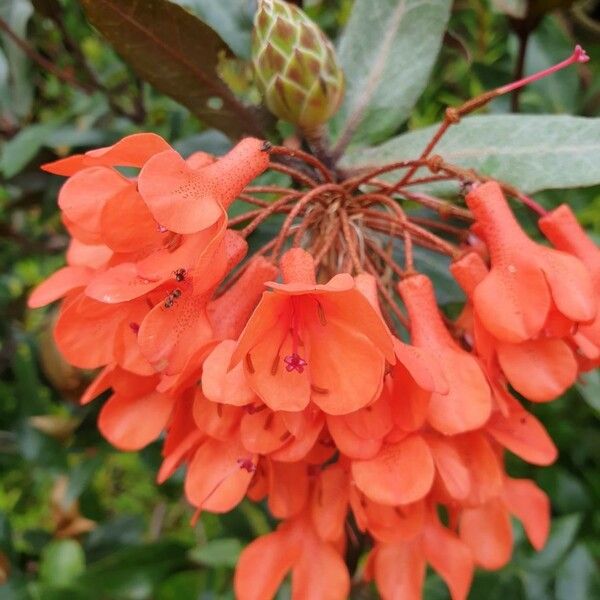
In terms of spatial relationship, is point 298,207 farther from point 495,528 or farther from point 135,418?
point 495,528

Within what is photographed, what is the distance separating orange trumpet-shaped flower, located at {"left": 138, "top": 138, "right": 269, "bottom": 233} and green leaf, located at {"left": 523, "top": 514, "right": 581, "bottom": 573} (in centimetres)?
86

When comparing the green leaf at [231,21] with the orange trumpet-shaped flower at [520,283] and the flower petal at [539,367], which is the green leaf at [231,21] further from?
the flower petal at [539,367]

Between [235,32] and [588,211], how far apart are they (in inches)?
30.6

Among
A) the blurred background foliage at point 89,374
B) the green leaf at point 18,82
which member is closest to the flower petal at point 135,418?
the blurred background foliage at point 89,374

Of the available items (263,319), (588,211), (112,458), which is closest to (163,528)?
(112,458)

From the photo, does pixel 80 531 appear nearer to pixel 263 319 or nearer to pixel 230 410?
pixel 230 410

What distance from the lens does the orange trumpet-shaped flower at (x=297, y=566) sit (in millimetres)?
849

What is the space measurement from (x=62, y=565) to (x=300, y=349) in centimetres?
72

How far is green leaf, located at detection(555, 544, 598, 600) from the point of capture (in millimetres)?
1227

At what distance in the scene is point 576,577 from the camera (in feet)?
4.06

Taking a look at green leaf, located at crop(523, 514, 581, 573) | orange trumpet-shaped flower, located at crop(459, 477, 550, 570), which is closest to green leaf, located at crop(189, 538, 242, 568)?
green leaf, located at crop(523, 514, 581, 573)

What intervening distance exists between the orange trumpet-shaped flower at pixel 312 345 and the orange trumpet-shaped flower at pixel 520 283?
12 centimetres

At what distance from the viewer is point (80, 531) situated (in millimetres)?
1583

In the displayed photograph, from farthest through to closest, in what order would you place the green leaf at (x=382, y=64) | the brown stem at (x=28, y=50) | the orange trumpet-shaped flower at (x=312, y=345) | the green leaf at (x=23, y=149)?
the brown stem at (x=28, y=50) → the green leaf at (x=23, y=149) → the green leaf at (x=382, y=64) → the orange trumpet-shaped flower at (x=312, y=345)
